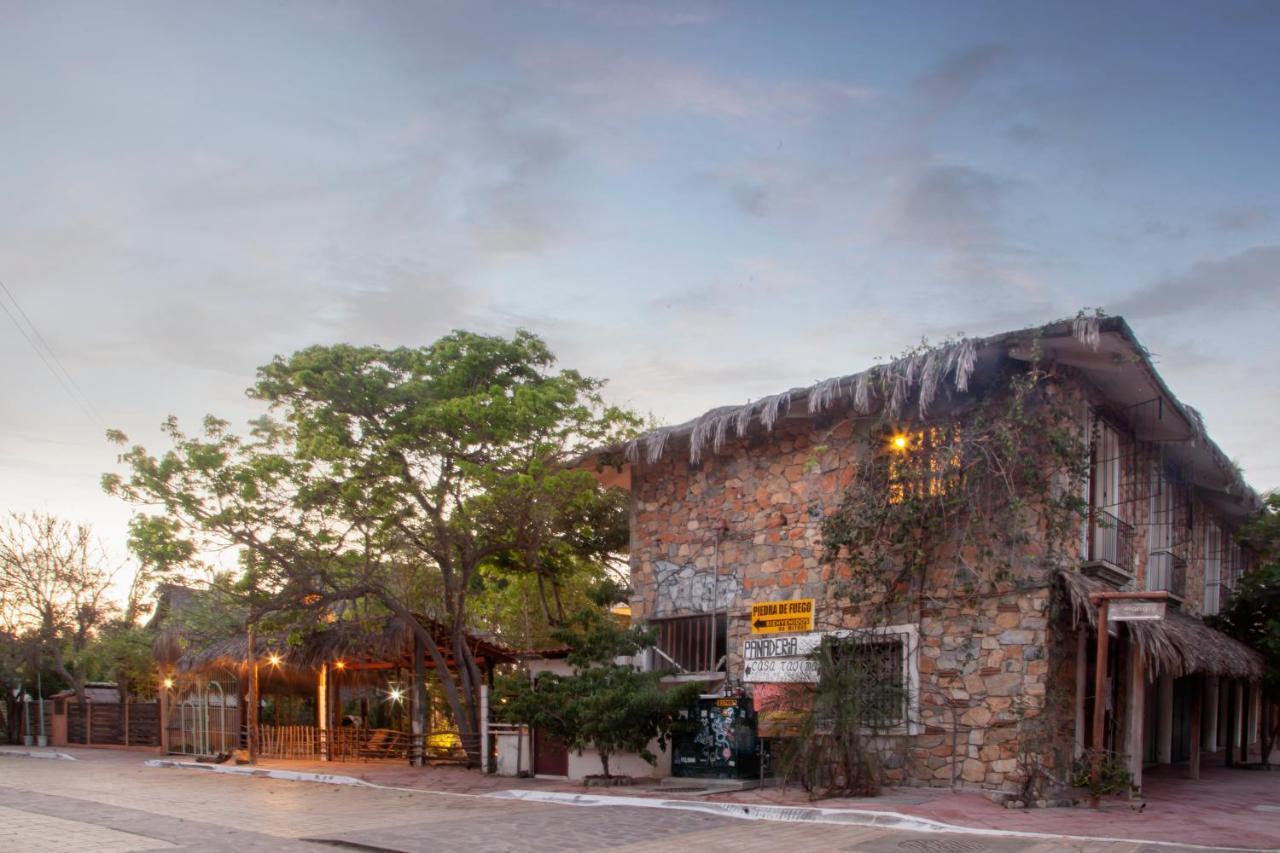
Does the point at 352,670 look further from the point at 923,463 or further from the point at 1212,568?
the point at 1212,568

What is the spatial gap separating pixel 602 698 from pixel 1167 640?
6.80 metres

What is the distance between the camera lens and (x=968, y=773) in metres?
13.5

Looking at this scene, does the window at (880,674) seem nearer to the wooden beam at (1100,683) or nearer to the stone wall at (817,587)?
the stone wall at (817,587)

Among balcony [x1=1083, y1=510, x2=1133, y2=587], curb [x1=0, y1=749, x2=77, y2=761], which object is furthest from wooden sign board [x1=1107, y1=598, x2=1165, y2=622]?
curb [x1=0, y1=749, x2=77, y2=761]

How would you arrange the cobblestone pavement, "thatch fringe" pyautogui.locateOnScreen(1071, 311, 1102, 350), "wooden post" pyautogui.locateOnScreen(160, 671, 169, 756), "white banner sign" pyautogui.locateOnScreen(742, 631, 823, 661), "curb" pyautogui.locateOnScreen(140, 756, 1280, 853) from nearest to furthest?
"curb" pyautogui.locateOnScreen(140, 756, 1280, 853)
the cobblestone pavement
"thatch fringe" pyautogui.locateOnScreen(1071, 311, 1102, 350)
"white banner sign" pyautogui.locateOnScreen(742, 631, 823, 661)
"wooden post" pyautogui.locateOnScreen(160, 671, 169, 756)

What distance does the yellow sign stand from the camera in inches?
618

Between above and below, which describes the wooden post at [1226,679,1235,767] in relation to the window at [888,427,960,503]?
below

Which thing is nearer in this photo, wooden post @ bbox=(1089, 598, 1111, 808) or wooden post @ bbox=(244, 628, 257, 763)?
wooden post @ bbox=(1089, 598, 1111, 808)

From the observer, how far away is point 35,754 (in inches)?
1121

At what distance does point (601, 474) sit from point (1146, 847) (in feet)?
39.0

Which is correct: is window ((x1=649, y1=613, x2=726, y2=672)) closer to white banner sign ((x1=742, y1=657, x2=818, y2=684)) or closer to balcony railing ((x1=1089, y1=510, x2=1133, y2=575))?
white banner sign ((x1=742, y1=657, x2=818, y2=684))

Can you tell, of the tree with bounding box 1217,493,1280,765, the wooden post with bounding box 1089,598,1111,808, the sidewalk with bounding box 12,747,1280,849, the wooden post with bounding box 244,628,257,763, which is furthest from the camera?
the wooden post with bounding box 244,628,257,763

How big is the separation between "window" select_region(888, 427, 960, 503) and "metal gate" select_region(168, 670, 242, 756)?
15.6 m

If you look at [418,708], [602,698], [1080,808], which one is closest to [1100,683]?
[1080,808]
